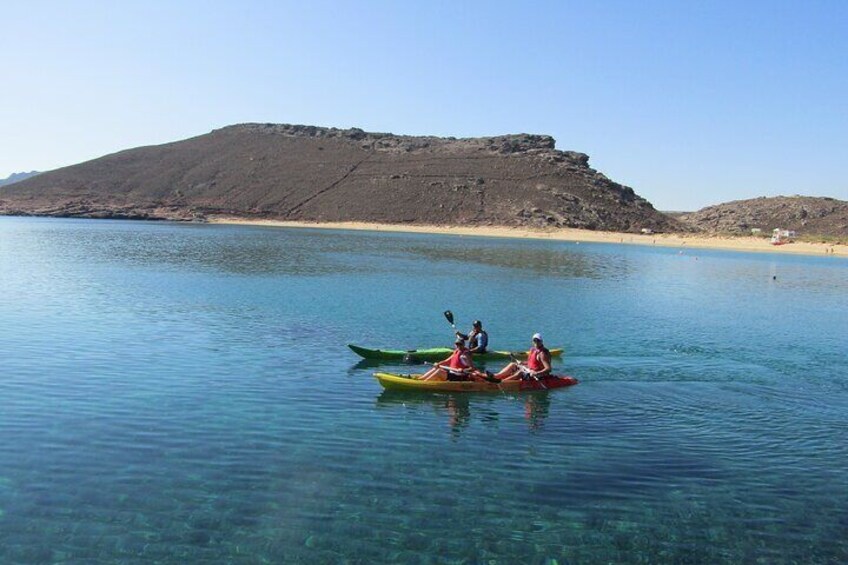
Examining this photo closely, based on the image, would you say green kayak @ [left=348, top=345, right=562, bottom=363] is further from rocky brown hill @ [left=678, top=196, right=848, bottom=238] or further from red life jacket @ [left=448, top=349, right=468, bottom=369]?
rocky brown hill @ [left=678, top=196, right=848, bottom=238]

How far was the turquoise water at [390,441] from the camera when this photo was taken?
33.4 ft

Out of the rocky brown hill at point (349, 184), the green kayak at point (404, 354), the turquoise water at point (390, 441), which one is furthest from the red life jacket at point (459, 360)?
the rocky brown hill at point (349, 184)

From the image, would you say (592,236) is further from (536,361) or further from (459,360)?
(459,360)

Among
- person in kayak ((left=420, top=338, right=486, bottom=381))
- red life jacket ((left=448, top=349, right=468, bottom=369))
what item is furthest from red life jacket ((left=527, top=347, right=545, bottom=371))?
red life jacket ((left=448, top=349, right=468, bottom=369))

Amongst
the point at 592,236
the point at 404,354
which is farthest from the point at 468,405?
the point at 592,236

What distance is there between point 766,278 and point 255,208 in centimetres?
10768

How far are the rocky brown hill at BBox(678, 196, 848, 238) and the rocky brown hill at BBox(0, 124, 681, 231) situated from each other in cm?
3532

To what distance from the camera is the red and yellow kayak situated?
1817 centimetres

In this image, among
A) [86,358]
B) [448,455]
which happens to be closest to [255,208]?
[86,358]

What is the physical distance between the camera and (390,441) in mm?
14367

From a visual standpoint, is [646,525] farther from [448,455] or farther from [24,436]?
[24,436]

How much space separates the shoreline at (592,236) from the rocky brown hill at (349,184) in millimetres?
3462

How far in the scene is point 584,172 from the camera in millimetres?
152875

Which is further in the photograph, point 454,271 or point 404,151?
point 404,151
